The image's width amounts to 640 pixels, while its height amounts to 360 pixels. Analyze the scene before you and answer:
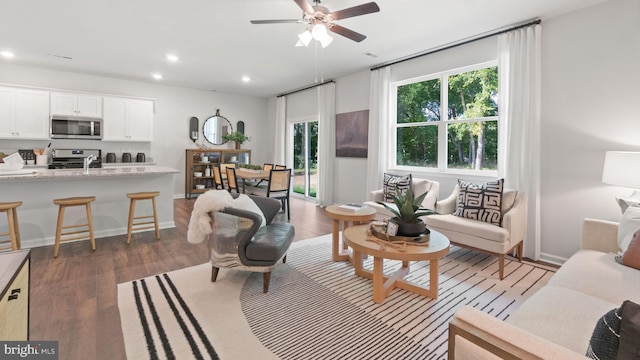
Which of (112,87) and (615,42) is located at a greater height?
(112,87)

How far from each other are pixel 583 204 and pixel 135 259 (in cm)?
488

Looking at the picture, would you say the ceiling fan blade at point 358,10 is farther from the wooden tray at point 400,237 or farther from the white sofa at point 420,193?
the white sofa at point 420,193

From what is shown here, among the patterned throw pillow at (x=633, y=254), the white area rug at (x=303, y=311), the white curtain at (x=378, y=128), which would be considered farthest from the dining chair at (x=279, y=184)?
the patterned throw pillow at (x=633, y=254)

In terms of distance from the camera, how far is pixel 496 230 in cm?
287

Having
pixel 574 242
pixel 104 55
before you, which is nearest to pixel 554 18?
pixel 574 242

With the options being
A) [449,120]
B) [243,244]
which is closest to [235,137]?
[449,120]

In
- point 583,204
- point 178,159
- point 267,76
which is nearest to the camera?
point 583,204

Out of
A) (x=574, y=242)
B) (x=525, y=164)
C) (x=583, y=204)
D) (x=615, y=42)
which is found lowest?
(x=574, y=242)

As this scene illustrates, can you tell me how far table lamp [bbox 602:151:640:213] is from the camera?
2365 mm

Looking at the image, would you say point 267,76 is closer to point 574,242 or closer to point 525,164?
point 525,164

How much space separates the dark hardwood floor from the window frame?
71.3 inches

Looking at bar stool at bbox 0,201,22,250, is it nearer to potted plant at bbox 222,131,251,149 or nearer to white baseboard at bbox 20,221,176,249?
white baseboard at bbox 20,221,176,249

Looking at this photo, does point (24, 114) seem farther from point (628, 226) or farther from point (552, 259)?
point (552, 259)

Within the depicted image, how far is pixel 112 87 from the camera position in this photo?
6.21 m
